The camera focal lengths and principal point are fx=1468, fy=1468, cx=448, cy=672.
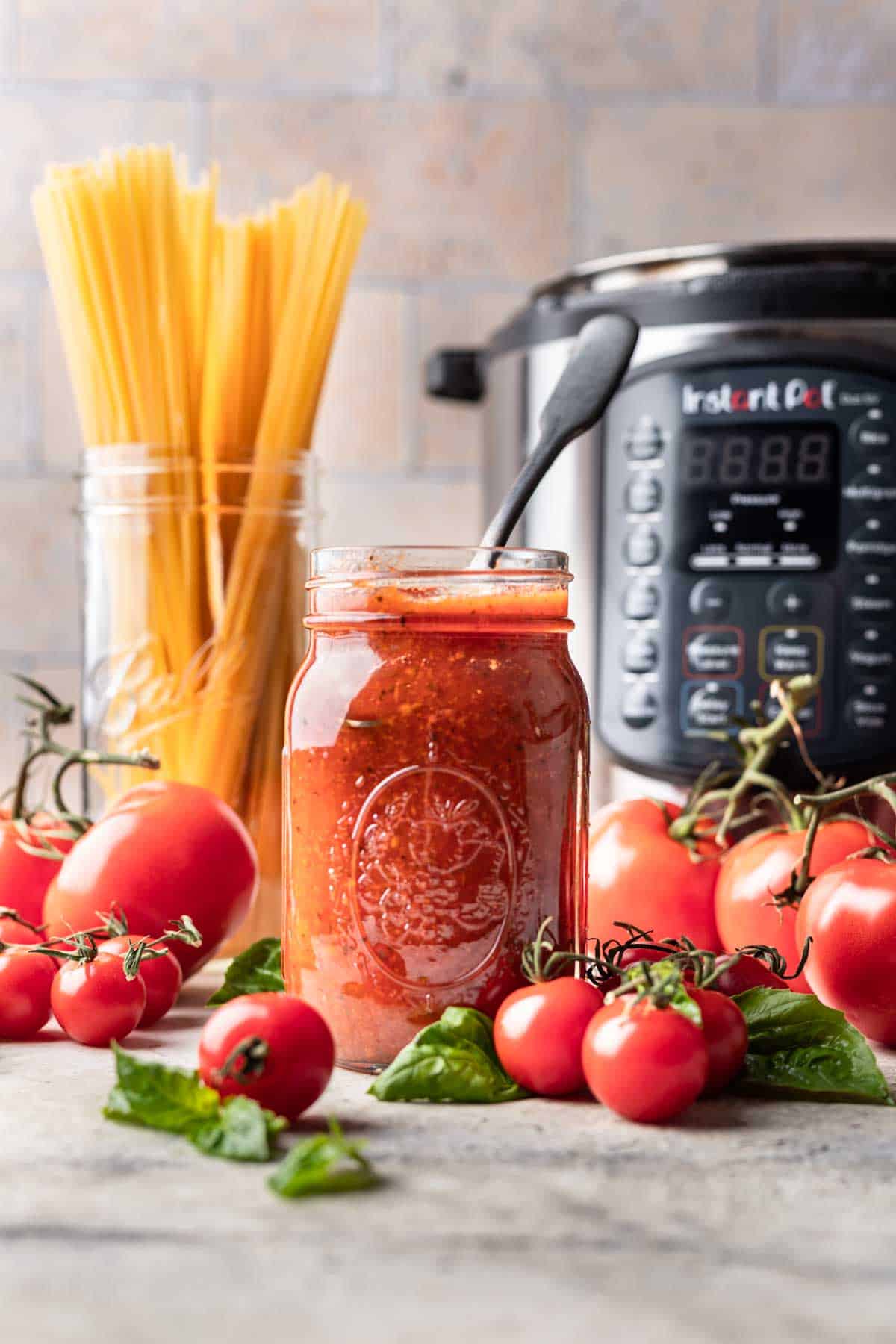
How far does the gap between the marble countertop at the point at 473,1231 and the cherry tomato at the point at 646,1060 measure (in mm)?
16

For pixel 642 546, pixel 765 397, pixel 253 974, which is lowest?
pixel 253 974

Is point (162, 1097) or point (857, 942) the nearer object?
point (162, 1097)

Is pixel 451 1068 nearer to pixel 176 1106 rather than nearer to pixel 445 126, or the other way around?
pixel 176 1106

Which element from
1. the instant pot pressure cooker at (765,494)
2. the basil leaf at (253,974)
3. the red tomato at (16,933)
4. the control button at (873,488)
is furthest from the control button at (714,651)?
the red tomato at (16,933)

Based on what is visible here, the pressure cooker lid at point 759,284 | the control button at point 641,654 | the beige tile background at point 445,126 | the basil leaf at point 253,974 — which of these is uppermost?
the beige tile background at point 445,126

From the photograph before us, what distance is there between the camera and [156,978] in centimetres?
77

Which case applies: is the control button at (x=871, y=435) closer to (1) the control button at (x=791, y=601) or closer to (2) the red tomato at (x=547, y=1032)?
(1) the control button at (x=791, y=601)

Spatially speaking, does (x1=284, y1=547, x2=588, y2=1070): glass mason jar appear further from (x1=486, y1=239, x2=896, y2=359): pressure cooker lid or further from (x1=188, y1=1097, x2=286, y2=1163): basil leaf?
(x1=486, y1=239, x2=896, y2=359): pressure cooker lid

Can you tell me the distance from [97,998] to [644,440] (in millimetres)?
541

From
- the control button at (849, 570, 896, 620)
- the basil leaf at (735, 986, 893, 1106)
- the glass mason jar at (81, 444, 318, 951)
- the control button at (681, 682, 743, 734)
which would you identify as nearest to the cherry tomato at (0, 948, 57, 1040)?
the glass mason jar at (81, 444, 318, 951)

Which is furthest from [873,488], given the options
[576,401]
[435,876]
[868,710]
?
[435,876]

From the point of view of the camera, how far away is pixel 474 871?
68 cm

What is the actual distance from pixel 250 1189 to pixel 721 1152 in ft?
0.63

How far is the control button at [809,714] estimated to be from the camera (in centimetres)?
100
